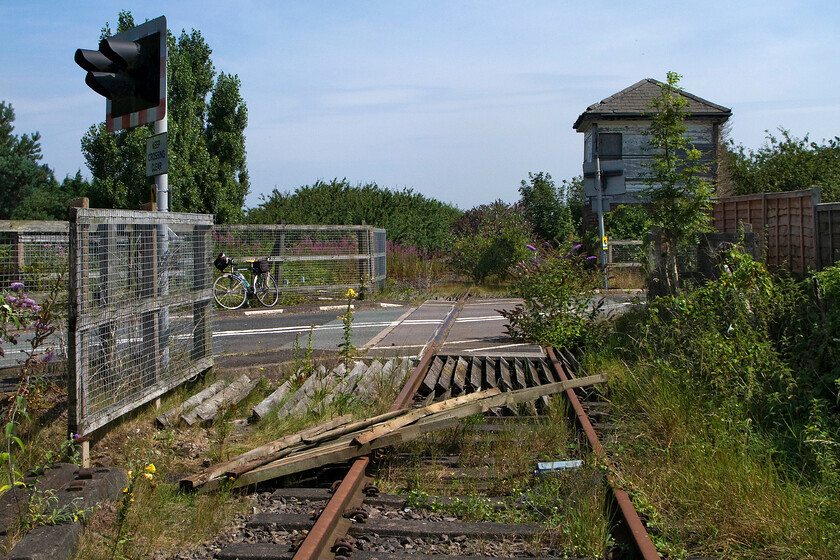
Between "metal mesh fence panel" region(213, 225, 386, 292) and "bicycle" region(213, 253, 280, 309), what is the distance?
25.0 inches

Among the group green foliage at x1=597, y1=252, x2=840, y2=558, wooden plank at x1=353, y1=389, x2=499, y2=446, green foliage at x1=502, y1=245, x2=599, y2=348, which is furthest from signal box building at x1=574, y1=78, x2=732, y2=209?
wooden plank at x1=353, y1=389, x2=499, y2=446

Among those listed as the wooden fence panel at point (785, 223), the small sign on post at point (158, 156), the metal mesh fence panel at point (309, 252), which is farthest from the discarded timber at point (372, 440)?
the metal mesh fence panel at point (309, 252)

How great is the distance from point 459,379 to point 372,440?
309 cm

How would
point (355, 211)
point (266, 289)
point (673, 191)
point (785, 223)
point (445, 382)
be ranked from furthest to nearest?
point (355, 211) < point (266, 289) < point (785, 223) < point (673, 191) < point (445, 382)

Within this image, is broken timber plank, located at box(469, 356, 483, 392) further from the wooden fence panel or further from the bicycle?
the bicycle

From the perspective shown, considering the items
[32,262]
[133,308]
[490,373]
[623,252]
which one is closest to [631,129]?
[623,252]

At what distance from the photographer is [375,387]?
7953 mm

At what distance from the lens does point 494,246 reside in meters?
24.1

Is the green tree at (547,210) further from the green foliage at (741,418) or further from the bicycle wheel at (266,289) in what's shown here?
the green foliage at (741,418)

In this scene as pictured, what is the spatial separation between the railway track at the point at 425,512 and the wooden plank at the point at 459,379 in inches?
66.2

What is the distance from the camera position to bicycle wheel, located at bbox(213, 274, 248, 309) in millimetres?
17156

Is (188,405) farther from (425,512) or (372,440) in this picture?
(425,512)

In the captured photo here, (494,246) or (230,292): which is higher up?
(494,246)

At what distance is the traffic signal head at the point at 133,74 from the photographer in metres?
7.56
